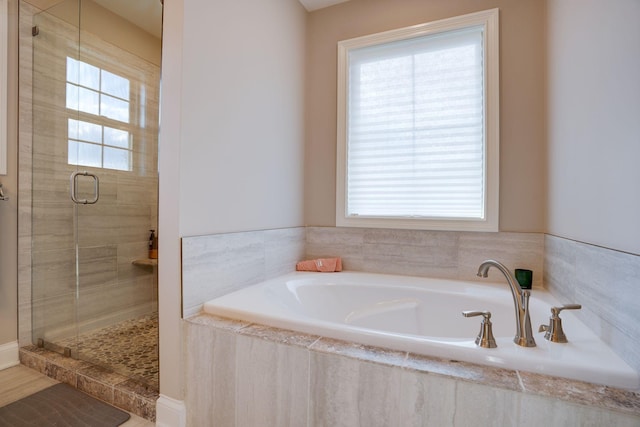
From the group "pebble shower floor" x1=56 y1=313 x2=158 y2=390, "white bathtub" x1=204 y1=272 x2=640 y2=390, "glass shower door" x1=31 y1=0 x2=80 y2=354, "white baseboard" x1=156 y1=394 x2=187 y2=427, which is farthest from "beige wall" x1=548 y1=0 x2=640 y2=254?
"glass shower door" x1=31 y1=0 x2=80 y2=354

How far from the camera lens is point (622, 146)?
1009mm

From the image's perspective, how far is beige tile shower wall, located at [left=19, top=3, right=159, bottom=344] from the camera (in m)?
2.01

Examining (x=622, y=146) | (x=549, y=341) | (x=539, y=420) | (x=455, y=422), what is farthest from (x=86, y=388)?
(x=622, y=146)

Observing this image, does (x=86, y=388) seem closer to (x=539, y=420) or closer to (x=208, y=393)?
(x=208, y=393)

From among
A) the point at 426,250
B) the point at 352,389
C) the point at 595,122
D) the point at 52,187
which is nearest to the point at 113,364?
the point at 52,187

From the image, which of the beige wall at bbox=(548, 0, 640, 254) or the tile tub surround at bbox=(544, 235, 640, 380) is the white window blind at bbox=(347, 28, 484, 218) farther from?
the tile tub surround at bbox=(544, 235, 640, 380)

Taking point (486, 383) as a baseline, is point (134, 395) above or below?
below

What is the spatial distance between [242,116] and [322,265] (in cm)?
116

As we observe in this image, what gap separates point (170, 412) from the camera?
4.52 ft

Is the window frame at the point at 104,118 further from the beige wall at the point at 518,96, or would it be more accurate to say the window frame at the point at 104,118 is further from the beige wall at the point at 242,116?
the beige wall at the point at 518,96

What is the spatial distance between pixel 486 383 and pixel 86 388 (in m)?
1.94

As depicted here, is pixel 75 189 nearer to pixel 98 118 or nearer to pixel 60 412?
pixel 98 118

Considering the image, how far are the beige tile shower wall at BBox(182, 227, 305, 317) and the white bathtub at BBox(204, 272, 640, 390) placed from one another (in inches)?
2.8

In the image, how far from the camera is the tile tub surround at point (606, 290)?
889 millimetres
